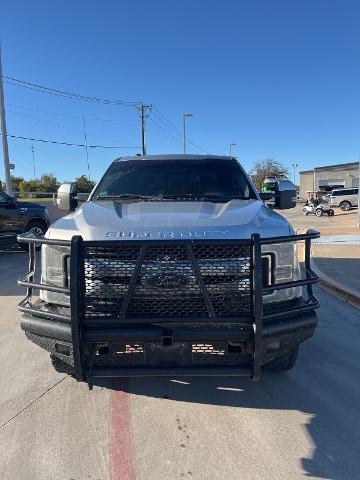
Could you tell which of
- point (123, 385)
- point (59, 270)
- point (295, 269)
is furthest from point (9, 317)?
point (295, 269)

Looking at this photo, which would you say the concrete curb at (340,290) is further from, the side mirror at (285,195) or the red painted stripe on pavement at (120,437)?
the red painted stripe on pavement at (120,437)

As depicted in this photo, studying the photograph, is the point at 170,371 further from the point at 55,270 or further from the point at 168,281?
the point at 55,270

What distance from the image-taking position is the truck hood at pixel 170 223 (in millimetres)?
2857

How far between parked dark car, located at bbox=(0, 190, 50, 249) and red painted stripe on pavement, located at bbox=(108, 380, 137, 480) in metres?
8.04

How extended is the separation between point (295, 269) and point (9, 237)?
9.85 m

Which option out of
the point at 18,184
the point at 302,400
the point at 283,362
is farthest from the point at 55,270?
the point at 18,184

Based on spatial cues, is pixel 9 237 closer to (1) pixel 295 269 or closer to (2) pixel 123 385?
(2) pixel 123 385

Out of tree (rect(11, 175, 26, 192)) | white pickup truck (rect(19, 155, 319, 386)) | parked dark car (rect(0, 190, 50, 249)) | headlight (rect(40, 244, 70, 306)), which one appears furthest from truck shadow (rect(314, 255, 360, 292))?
tree (rect(11, 175, 26, 192))

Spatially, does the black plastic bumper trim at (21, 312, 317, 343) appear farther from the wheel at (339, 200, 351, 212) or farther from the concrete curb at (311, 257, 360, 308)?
the wheel at (339, 200, 351, 212)

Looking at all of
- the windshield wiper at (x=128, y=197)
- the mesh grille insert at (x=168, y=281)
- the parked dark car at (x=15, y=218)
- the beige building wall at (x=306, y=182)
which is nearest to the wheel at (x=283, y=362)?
the mesh grille insert at (x=168, y=281)

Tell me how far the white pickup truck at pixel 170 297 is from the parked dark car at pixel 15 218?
8.42 meters

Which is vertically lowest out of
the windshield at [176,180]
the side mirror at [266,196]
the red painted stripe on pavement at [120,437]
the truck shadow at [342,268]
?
the red painted stripe on pavement at [120,437]

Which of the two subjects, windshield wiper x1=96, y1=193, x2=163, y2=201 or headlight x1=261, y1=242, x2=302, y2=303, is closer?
headlight x1=261, y1=242, x2=302, y2=303

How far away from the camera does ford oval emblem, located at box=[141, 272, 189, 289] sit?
2.75m
